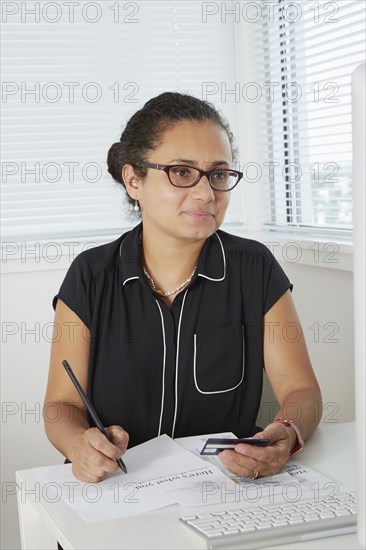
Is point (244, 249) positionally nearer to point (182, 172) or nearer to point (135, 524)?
point (182, 172)

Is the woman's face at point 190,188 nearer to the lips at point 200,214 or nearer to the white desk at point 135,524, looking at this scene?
the lips at point 200,214

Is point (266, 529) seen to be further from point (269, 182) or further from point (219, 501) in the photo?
point (269, 182)

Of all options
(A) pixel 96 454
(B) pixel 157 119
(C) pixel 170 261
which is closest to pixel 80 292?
(C) pixel 170 261

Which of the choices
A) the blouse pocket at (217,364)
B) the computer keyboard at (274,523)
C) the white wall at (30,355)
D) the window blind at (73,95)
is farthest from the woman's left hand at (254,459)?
the window blind at (73,95)

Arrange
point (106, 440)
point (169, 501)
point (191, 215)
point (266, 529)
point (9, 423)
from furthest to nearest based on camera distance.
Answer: point (9, 423), point (191, 215), point (106, 440), point (169, 501), point (266, 529)

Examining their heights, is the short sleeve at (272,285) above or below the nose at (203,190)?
below

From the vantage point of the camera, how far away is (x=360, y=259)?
858 mm

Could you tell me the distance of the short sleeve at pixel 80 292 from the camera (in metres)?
1.98

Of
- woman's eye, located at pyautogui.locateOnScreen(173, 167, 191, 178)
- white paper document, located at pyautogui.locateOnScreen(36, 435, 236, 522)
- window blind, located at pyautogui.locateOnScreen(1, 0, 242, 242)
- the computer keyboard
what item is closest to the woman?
woman's eye, located at pyautogui.locateOnScreen(173, 167, 191, 178)

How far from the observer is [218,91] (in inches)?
127

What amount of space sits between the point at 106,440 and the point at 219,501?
0.27 m

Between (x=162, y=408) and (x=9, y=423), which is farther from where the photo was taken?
(x=9, y=423)

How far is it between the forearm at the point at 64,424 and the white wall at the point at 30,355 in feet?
3.43

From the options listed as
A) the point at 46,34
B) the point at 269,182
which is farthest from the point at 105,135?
the point at 269,182
